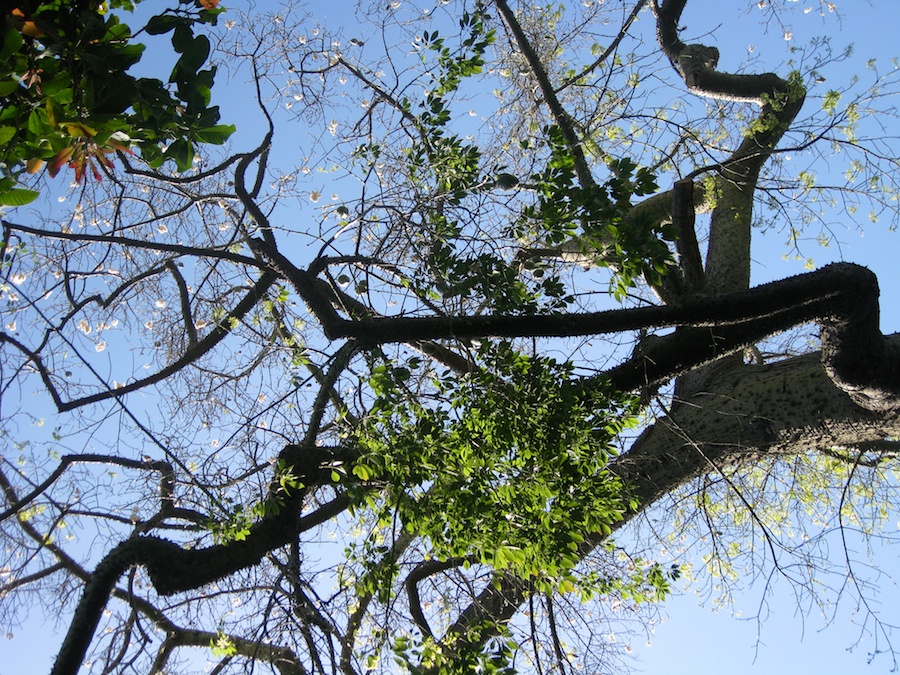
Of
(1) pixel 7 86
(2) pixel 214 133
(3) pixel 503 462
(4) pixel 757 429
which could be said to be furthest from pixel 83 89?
(4) pixel 757 429

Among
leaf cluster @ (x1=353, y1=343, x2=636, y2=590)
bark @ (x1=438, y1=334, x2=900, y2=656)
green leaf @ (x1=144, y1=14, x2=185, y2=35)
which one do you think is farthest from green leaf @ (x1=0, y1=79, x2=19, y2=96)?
bark @ (x1=438, y1=334, x2=900, y2=656)

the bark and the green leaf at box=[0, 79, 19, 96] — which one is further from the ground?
the bark

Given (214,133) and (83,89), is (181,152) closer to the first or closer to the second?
(214,133)

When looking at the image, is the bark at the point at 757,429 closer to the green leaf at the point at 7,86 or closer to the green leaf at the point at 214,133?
the green leaf at the point at 214,133

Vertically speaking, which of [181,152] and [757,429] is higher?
[757,429]

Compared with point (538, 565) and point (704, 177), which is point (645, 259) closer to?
point (538, 565)

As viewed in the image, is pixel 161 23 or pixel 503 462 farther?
pixel 503 462

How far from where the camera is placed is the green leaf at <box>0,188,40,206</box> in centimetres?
182

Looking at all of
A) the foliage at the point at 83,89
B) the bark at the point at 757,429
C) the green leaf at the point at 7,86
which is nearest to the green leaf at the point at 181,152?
the foliage at the point at 83,89

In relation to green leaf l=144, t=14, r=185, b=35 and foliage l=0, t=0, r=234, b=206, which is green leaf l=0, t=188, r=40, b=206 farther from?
green leaf l=144, t=14, r=185, b=35

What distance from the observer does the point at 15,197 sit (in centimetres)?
183

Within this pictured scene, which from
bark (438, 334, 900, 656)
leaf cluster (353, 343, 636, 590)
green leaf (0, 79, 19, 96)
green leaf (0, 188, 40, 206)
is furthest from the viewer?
bark (438, 334, 900, 656)

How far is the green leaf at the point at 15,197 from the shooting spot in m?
1.82

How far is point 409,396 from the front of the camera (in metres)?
3.22
